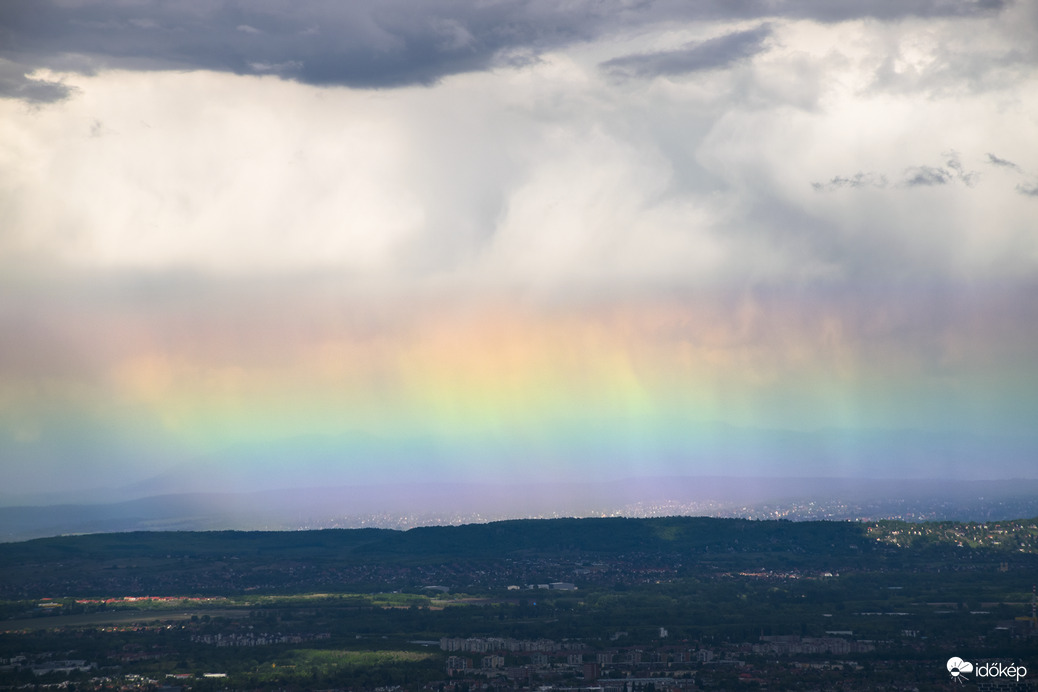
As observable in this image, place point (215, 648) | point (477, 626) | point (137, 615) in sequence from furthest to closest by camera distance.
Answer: point (137, 615), point (477, 626), point (215, 648)

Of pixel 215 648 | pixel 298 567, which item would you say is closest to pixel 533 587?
pixel 298 567

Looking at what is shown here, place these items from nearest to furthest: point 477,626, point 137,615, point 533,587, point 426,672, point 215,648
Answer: point 426,672, point 215,648, point 477,626, point 137,615, point 533,587

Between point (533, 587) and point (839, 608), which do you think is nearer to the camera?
point (839, 608)

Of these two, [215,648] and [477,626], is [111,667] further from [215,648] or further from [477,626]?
[477,626]

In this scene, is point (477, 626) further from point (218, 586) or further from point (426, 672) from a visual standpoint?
point (218, 586)

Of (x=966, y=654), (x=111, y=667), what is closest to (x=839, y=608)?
(x=966, y=654)

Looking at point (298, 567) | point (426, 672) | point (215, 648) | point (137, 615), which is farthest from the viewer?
point (298, 567)
